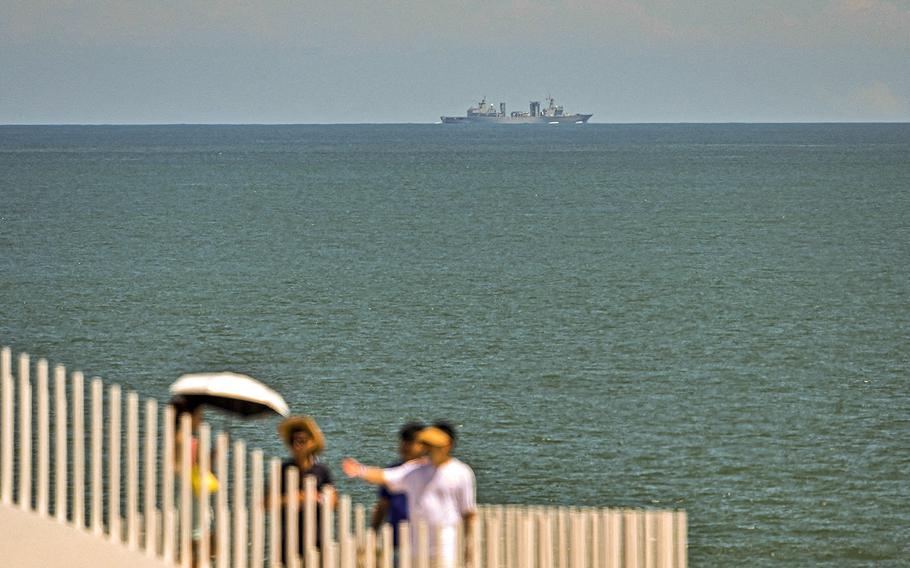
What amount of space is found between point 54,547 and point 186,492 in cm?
96

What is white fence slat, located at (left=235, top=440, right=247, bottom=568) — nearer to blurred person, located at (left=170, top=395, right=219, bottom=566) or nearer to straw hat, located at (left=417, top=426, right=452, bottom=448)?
blurred person, located at (left=170, top=395, right=219, bottom=566)

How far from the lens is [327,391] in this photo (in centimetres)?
3556

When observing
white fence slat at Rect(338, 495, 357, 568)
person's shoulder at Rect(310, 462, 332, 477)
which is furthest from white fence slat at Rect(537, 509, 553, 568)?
person's shoulder at Rect(310, 462, 332, 477)

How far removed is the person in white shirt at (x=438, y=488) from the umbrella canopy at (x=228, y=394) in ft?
3.38

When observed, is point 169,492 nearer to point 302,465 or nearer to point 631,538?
point 302,465

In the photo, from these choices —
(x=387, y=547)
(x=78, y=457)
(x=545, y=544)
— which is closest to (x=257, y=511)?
(x=387, y=547)

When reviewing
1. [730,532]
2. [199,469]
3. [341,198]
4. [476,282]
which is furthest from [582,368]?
[341,198]

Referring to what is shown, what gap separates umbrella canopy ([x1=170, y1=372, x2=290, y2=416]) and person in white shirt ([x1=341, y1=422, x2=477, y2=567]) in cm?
103

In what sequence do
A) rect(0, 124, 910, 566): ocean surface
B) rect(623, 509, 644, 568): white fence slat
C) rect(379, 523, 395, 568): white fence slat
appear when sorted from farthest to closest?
rect(0, 124, 910, 566): ocean surface
rect(623, 509, 644, 568): white fence slat
rect(379, 523, 395, 568): white fence slat

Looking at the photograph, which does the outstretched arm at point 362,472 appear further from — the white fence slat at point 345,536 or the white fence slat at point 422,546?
the white fence slat at point 422,546

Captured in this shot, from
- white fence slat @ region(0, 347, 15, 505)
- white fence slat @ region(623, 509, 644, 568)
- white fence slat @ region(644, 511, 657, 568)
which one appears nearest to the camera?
white fence slat @ region(0, 347, 15, 505)

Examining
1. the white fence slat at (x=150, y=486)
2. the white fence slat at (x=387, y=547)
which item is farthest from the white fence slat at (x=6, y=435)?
the white fence slat at (x=387, y=547)

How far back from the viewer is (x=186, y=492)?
408 inches

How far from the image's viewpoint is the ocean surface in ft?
89.4
